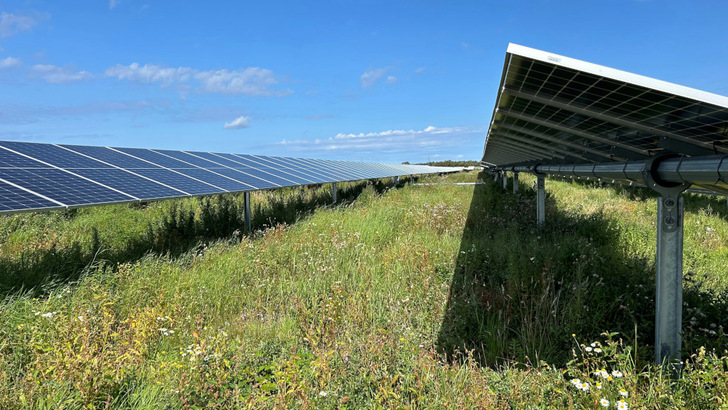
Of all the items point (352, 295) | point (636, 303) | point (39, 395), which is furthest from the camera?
point (352, 295)

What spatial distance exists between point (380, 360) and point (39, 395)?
2665 millimetres

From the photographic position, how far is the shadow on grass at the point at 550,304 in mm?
4402

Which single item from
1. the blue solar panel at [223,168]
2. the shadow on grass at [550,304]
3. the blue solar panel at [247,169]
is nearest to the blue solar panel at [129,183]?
the blue solar panel at [223,168]

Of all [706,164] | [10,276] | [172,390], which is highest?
[706,164]

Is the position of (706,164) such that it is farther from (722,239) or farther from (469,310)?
(722,239)

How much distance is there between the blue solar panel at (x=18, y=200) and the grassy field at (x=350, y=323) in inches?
37.4

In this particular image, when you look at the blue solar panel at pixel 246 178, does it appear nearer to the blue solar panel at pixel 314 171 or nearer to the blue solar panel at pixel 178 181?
the blue solar panel at pixel 178 181

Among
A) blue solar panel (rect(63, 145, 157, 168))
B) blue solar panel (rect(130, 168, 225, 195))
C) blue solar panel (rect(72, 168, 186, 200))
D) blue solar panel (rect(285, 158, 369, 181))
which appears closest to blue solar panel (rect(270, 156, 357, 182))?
blue solar panel (rect(285, 158, 369, 181))

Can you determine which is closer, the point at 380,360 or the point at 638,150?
the point at 380,360

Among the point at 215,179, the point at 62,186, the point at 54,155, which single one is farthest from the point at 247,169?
the point at 62,186

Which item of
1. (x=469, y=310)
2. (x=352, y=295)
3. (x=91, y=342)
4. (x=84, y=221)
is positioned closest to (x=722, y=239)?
(x=469, y=310)

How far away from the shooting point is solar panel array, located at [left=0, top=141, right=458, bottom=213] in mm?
5934

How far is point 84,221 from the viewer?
1148 cm

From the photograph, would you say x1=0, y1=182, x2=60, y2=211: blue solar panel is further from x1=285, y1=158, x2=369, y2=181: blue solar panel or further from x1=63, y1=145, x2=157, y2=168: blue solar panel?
x1=285, y1=158, x2=369, y2=181: blue solar panel
